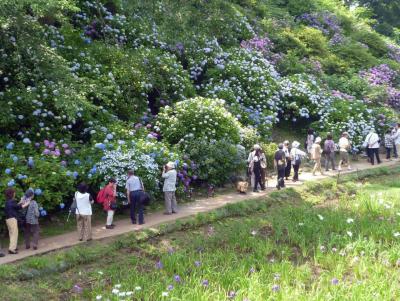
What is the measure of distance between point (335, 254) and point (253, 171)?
4970 millimetres

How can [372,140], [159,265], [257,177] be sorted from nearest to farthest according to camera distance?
1. [159,265]
2. [257,177]
3. [372,140]

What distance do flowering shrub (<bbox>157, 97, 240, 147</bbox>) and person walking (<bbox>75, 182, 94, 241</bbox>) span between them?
4144mm

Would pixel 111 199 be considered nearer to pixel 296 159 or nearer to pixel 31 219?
pixel 31 219

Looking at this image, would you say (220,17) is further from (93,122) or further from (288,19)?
(288,19)

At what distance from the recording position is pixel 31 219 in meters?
8.00

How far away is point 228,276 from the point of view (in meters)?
6.29

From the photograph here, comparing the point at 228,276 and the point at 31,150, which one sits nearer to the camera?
the point at 228,276

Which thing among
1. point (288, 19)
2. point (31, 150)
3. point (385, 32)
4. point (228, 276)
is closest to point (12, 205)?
point (31, 150)

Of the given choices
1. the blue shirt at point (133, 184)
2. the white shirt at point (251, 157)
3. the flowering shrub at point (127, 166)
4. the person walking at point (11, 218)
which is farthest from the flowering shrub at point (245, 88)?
the person walking at point (11, 218)

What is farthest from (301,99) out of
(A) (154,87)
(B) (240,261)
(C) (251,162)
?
(B) (240,261)

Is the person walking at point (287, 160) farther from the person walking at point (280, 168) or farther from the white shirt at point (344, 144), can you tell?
the white shirt at point (344, 144)

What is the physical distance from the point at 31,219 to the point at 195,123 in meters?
5.69

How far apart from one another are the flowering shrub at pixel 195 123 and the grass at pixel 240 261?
3.06 m

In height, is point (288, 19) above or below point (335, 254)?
above
